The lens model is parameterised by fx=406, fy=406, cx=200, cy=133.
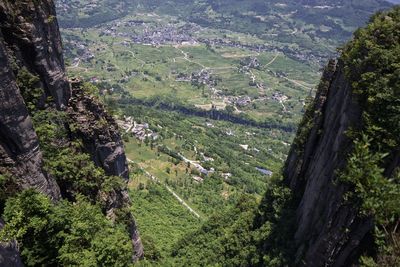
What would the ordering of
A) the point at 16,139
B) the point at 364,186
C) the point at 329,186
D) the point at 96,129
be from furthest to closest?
the point at 96,129
the point at 329,186
the point at 16,139
the point at 364,186

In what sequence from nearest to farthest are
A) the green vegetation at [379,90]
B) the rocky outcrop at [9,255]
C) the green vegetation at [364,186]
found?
the green vegetation at [364,186]
the rocky outcrop at [9,255]
the green vegetation at [379,90]

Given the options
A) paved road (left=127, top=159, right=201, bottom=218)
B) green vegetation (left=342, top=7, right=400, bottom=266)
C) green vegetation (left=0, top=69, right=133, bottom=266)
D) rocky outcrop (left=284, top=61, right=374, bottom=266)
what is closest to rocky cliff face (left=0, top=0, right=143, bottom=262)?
green vegetation (left=0, top=69, right=133, bottom=266)

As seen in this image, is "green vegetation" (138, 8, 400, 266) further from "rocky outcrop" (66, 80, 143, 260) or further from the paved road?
the paved road

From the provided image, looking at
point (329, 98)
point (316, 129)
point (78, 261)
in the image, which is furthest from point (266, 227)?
point (78, 261)

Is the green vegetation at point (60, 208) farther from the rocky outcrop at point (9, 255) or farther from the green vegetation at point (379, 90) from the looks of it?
the green vegetation at point (379, 90)

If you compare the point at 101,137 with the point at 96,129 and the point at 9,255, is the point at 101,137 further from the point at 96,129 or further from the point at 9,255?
the point at 9,255

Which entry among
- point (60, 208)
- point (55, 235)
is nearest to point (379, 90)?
point (60, 208)

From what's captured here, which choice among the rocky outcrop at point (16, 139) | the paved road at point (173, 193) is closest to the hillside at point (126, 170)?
the rocky outcrop at point (16, 139)
